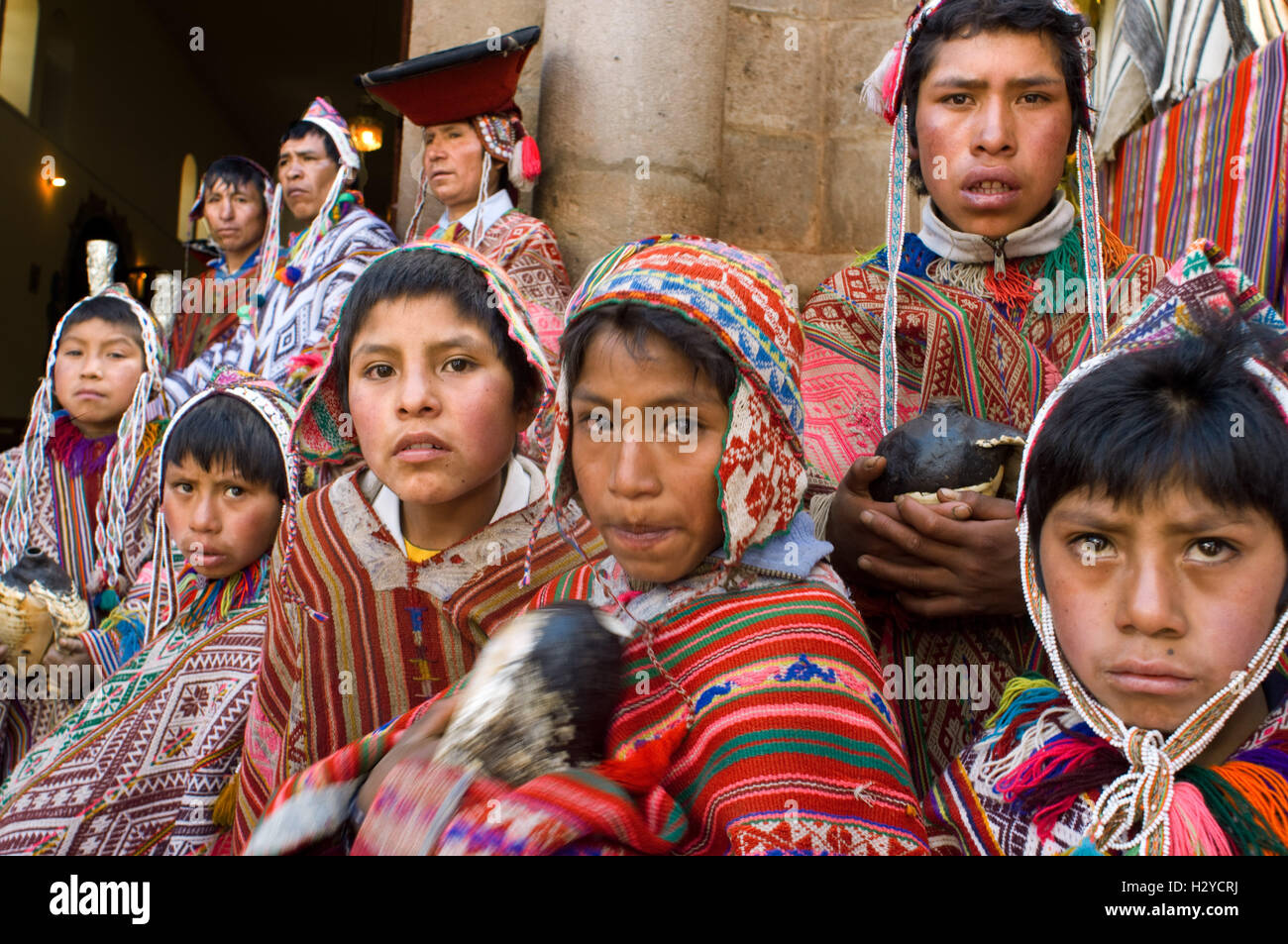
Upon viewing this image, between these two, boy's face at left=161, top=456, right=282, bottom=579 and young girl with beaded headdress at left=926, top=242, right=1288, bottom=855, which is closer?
young girl with beaded headdress at left=926, top=242, right=1288, bottom=855

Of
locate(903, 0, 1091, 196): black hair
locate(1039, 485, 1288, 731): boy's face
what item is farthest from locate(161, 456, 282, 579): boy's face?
locate(1039, 485, 1288, 731): boy's face

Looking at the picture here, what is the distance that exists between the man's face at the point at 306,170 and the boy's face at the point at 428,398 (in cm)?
390

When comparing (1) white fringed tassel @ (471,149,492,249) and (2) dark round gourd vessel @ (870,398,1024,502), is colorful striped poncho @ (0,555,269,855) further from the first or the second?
(1) white fringed tassel @ (471,149,492,249)

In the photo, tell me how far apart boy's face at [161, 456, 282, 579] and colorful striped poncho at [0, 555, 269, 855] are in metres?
0.16

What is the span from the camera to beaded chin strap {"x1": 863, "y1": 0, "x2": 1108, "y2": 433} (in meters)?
2.52

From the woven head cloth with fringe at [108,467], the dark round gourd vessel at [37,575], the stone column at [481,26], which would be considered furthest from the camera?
the stone column at [481,26]

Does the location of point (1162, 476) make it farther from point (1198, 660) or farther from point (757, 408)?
point (757, 408)

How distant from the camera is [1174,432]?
164 centimetres

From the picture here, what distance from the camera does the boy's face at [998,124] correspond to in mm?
2475

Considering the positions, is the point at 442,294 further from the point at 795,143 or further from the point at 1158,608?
the point at 795,143

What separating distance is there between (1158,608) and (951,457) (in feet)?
1.99

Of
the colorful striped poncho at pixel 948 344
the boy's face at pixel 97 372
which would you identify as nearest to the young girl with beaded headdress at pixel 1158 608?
the colorful striped poncho at pixel 948 344

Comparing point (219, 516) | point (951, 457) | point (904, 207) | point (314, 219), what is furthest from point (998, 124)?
point (314, 219)

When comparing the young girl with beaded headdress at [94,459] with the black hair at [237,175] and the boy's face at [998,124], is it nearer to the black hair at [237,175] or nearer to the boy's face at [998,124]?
the black hair at [237,175]
